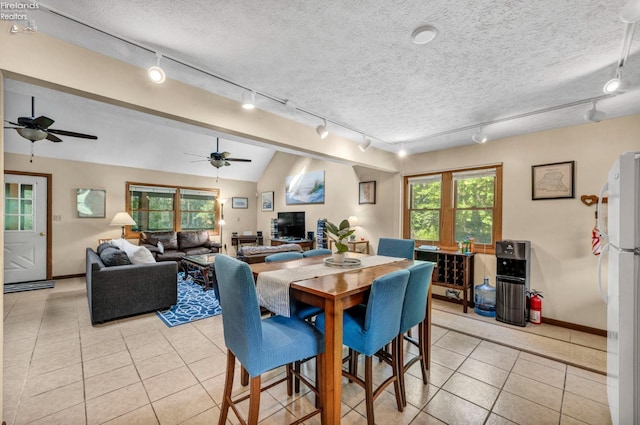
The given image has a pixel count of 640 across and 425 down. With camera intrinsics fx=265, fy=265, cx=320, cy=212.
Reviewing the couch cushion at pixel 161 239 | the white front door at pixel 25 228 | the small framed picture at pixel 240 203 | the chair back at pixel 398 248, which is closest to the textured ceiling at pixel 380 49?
the chair back at pixel 398 248

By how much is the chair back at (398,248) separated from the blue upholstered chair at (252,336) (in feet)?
6.26

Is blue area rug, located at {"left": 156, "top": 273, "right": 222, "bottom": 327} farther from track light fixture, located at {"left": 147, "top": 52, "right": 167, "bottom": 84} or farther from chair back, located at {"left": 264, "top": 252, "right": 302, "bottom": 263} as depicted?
track light fixture, located at {"left": 147, "top": 52, "right": 167, "bottom": 84}

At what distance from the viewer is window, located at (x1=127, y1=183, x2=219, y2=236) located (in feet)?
21.9

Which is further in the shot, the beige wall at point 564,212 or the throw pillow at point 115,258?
the throw pillow at point 115,258

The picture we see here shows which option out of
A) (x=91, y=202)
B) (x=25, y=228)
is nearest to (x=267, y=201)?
(x=91, y=202)

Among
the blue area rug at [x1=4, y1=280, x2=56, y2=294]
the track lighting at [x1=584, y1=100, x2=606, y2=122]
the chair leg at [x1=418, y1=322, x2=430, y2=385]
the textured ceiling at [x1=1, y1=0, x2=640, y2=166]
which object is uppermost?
the textured ceiling at [x1=1, y1=0, x2=640, y2=166]

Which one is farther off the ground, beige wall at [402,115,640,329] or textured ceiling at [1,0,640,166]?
textured ceiling at [1,0,640,166]

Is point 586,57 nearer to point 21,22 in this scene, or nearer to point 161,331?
point 21,22

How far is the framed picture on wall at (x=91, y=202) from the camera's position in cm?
577

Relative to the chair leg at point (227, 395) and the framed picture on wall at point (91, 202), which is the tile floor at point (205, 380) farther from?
the framed picture on wall at point (91, 202)

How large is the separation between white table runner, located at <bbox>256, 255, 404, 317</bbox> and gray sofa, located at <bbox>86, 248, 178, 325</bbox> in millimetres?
2495

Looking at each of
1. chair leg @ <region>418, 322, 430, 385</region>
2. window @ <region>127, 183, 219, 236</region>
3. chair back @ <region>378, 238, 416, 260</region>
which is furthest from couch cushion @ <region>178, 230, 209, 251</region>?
chair leg @ <region>418, 322, 430, 385</region>

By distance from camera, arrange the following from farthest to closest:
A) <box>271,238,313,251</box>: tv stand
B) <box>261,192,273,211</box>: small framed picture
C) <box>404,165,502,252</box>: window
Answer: <box>261,192,273,211</box>: small framed picture < <box>271,238,313,251</box>: tv stand < <box>404,165,502,252</box>: window

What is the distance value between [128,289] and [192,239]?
11.7 ft
